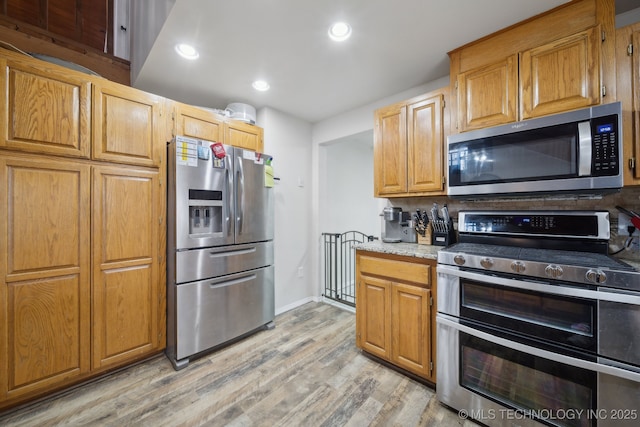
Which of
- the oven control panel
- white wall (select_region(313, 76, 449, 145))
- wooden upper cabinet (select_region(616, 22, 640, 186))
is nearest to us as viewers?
wooden upper cabinet (select_region(616, 22, 640, 186))

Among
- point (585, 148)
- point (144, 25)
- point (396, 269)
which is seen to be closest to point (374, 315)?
point (396, 269)

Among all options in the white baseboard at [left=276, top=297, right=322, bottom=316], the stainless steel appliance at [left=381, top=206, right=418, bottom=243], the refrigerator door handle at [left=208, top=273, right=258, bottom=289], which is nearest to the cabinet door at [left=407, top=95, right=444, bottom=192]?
the stainless steel appliance at [left=381, top=206, right=418, bottom=243]

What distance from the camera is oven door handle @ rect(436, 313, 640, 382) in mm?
1074

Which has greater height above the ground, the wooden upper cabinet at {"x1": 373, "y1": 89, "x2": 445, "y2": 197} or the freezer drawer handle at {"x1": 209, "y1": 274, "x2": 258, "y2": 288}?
the wooden upper cabinet at {"x1": 373, "y1": 89, "x2": 445, "y2": 197}

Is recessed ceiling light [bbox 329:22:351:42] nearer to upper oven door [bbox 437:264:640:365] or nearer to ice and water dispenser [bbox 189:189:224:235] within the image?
ice and water dispenser [bbox 189:189:224:235]

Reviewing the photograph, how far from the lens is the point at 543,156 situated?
1487mm

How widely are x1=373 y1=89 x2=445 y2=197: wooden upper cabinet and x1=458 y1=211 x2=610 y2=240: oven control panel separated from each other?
369 mm

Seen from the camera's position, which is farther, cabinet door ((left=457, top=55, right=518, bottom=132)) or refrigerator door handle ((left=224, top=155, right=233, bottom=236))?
refrigerator door handle ((left=224, top=155, right=233, bottom=236))

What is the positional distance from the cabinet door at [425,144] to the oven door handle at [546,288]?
746mm

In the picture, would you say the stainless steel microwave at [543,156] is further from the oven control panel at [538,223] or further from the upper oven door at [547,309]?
the upper oven door at [547,309]

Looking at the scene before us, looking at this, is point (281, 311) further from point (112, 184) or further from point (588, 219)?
point (588, 219)

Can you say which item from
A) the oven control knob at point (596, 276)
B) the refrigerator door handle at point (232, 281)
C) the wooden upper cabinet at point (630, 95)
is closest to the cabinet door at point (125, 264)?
the refrigerator door handle at point (232, 281)

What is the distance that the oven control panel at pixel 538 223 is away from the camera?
143cm

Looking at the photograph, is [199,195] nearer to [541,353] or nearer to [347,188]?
[541,353]
